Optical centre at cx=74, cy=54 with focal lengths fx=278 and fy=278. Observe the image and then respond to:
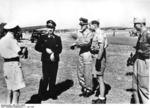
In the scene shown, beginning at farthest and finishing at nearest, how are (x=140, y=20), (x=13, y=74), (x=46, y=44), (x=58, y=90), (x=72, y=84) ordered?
(x=72, y=84) < (x=58, y=90) < (x=46, y=44) < (x=13, y=74) < (x=140, y=20)

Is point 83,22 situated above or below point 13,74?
above

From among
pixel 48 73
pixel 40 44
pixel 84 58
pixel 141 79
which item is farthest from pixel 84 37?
pixel 141 79

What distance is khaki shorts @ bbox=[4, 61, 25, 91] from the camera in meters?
4.57

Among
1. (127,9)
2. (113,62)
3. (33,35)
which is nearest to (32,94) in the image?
(127,9)

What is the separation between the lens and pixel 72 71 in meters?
9.22

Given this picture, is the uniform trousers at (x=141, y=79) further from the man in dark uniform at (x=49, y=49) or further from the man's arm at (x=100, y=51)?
the man in dark uniform at (x=49, y=49)

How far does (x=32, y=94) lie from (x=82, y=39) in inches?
69.5

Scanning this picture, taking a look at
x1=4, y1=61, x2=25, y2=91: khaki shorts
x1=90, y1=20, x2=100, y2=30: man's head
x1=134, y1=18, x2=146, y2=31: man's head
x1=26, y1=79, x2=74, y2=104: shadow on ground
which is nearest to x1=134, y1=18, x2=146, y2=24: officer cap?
x1=134, y1=18, x2=146, y2=31: man's head

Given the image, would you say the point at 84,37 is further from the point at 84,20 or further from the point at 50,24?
the point at 50,24

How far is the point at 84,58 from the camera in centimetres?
586

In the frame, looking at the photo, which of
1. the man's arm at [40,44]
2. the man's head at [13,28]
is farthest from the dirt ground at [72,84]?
the man's head at [13,28]

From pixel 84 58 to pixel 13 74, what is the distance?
1765 millimetres

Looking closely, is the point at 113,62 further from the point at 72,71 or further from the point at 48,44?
the point at 48,44

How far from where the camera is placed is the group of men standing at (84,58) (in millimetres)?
4539
